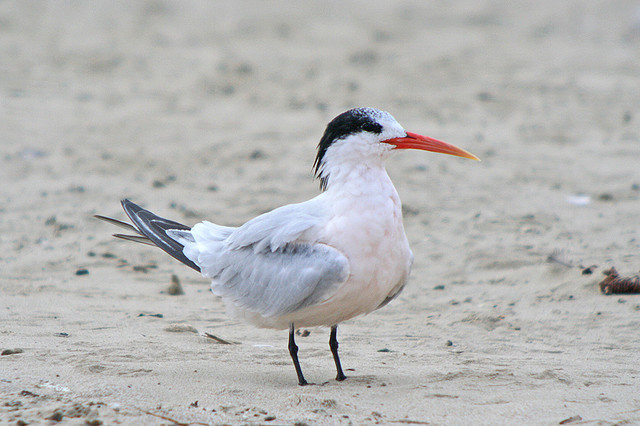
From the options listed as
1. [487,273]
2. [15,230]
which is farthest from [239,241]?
[15,230]

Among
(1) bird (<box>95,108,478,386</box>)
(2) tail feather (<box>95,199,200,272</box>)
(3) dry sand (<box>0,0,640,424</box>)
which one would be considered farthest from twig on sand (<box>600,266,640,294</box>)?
(2) tail feather (<box>95,199,200,272</box>)

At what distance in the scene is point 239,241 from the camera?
414cm

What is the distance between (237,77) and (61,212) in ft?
13.5

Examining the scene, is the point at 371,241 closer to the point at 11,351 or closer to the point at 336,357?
the point at 336,357

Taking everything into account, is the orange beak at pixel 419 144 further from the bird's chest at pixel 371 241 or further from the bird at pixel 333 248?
the bird's chest at pixel 371 241

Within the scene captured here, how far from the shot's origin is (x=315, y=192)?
24.4 ft

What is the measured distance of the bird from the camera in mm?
3709

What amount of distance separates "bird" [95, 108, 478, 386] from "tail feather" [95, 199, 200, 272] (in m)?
0.30

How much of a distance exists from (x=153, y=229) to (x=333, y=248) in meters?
1.36

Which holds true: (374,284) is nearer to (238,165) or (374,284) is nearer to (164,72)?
(238,165)

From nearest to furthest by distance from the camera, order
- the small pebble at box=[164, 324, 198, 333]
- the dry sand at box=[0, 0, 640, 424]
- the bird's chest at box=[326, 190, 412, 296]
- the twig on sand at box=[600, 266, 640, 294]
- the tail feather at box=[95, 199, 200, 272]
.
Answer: the dry sand at box=[0, 0, 640, 424] < the bird's chest at box=[326, 190, 412, 296] < the tail feather at box=[95, 199, 200, 272] < the small pebble at box=[164, 324, 198, 333] < the twig on sand at box=[600, 266, 640, 294]

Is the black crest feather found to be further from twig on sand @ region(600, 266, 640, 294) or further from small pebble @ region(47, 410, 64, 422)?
twig on sand @ region(600, 266, 640, 294)

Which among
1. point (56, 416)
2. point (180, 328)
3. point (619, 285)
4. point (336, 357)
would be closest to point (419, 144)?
point (336, 357)

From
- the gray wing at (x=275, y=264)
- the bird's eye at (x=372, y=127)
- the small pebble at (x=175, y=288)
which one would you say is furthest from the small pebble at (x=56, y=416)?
the small pebble at (x=175, y=288)
